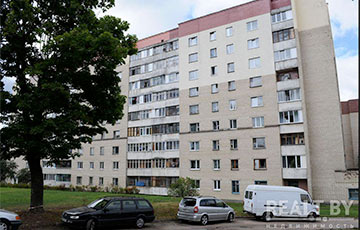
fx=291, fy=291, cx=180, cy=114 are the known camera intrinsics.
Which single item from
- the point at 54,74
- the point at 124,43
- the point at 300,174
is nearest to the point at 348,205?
the point at 300,174

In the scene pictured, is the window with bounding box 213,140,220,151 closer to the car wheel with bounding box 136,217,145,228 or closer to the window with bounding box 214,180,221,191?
the window with bounding box 214,180,221,191

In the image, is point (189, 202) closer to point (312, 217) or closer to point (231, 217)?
point (231, 217)

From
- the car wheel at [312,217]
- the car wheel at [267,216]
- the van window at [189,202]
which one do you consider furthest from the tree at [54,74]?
the car wheel at [312,217]

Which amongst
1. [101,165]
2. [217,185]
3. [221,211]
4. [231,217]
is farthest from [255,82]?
[101,165]

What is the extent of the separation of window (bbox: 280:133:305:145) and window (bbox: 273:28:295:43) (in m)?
11.7

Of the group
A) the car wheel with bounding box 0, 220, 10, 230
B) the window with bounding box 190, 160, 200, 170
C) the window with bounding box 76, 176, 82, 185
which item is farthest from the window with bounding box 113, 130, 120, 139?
the car wheel with bounding box 0, 220, 10, 230

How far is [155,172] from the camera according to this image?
1721 inches

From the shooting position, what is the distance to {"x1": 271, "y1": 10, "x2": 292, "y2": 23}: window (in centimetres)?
3572

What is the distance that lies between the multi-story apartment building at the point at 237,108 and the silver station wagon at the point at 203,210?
1706cm

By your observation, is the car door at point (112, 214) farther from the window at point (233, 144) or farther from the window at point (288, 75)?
the window at point (288, 75)

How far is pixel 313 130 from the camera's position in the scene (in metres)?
33.4

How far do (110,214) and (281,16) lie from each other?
32328 millimetres

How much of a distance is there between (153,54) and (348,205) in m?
33.8

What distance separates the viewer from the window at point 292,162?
3230cm
